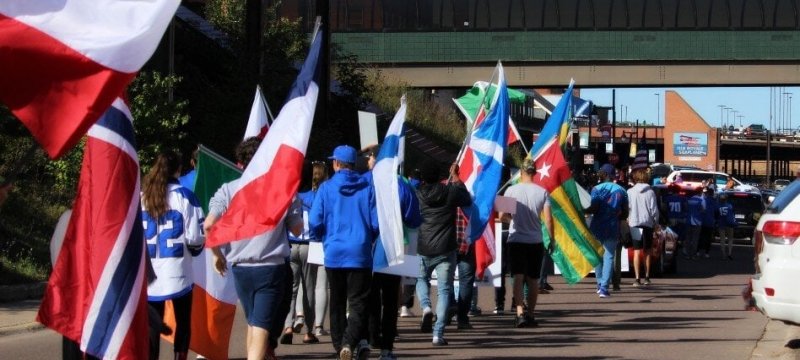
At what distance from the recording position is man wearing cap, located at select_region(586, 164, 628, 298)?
2058 cm

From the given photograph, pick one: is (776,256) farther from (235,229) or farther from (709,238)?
(709,238)

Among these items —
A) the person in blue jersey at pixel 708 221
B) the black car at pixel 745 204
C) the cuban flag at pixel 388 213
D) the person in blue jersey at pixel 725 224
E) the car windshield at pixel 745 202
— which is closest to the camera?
the cuban flag at pixel 388 213

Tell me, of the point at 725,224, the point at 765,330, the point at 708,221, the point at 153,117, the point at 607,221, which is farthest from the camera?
the point at 725,224

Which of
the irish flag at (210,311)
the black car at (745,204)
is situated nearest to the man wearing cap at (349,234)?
the irish flag at (210,311)

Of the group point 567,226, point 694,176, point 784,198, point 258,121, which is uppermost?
point 258,121

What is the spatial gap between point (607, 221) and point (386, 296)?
29.4 ft

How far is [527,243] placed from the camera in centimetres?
1555

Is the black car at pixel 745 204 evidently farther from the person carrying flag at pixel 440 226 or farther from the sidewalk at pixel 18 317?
the person carrying flag at pixel 440 226

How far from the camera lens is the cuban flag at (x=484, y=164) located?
15.6 m

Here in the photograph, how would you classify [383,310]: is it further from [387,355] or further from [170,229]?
[170,229]

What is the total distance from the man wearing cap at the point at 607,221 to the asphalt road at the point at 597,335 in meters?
0.33

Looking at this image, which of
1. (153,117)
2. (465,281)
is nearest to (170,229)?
(465,281)

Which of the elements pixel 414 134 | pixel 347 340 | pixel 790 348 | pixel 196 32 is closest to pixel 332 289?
pixel 347 340

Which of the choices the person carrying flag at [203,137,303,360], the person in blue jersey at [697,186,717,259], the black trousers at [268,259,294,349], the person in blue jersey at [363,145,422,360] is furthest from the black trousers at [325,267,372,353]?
the person in blue jersey at [697,186,717,259]
